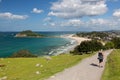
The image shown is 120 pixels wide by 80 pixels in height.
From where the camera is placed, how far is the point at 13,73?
36.9 m

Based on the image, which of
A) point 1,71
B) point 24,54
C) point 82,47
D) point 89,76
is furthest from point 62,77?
point 82,47

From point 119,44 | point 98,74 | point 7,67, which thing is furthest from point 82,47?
point 98,74

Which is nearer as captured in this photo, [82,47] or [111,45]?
[82,47]

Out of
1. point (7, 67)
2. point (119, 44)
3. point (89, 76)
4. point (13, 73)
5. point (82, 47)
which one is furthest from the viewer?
point (119, 44)

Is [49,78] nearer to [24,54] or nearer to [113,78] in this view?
[113,78]

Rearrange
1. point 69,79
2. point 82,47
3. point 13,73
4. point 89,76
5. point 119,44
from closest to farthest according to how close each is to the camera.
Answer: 1. point 69,79
2. point 89,76
3. point 13,73
4. point 82,47
5. point 119,44

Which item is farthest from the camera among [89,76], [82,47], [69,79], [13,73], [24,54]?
[82,47]

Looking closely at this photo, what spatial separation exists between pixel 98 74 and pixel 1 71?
726 inches

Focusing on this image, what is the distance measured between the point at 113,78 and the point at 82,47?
91.9 m

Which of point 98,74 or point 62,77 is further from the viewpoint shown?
point 98,74

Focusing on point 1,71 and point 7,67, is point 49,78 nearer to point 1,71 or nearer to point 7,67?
point 1,71

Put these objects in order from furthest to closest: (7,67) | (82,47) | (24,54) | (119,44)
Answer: (119,44) < (82,47) < (24,54) < (7,67)

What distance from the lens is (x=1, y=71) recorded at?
127 ft

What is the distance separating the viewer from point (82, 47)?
116 metres
